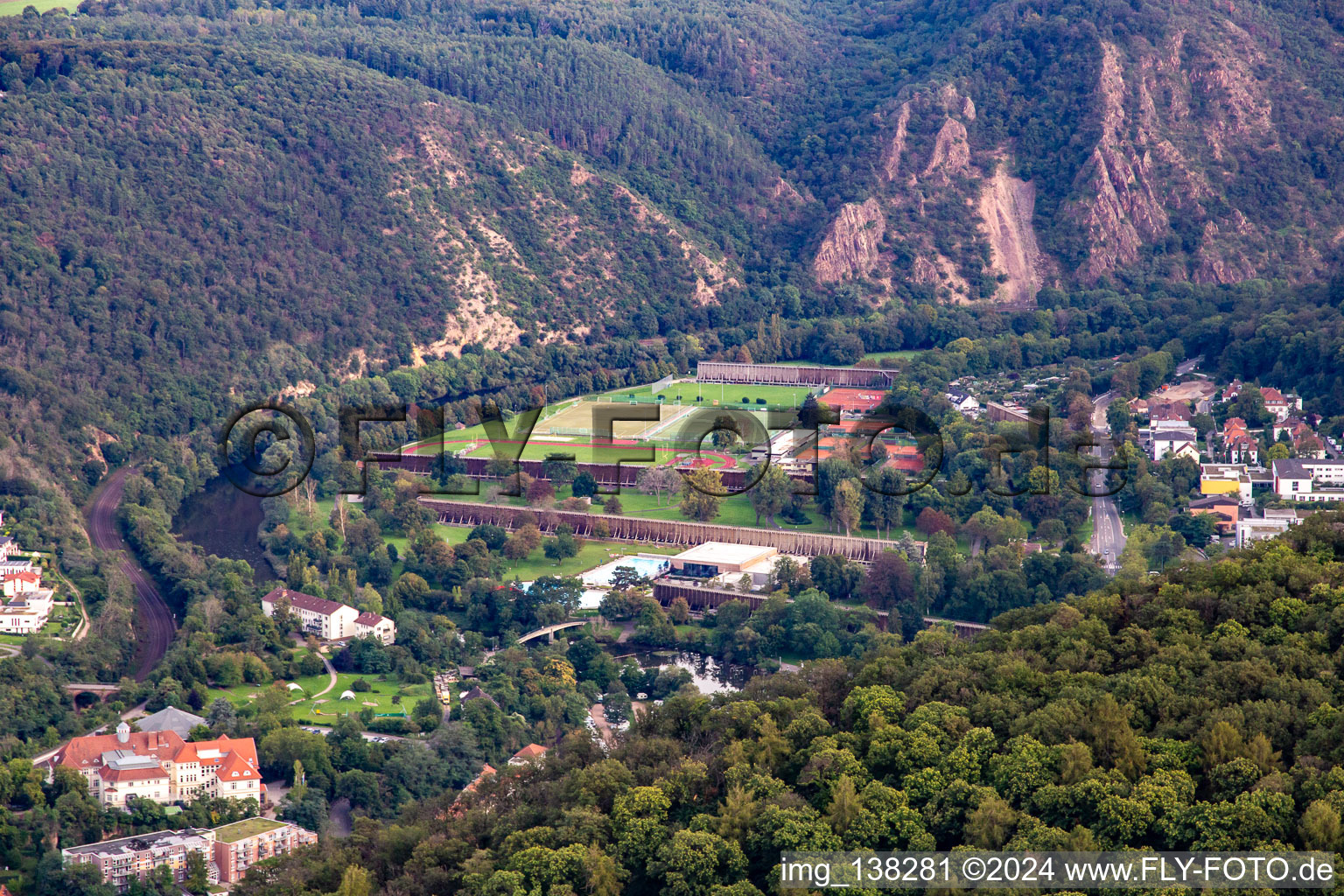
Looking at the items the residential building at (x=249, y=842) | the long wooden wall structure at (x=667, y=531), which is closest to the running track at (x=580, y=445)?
the long wooden wall structure at (x=667, y=531)

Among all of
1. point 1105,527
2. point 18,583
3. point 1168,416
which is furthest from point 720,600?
point 1168,416

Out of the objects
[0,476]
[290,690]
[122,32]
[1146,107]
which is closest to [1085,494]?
[290,690]

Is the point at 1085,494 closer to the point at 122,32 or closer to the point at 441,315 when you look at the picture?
the point at 441,315

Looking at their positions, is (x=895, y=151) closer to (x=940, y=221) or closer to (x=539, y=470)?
(x=940, y=221)

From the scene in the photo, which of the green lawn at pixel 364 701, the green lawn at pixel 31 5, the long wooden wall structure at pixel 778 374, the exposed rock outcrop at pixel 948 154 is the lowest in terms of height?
the green lawn at pixel 364 701

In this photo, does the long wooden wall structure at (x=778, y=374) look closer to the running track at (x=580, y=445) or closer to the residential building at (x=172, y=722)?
the running track at (x=580, y=445)

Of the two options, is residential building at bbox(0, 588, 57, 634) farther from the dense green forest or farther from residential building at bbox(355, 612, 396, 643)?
residential building at bbox(355, 612, 396, 643)
